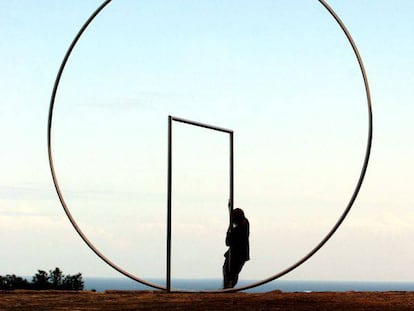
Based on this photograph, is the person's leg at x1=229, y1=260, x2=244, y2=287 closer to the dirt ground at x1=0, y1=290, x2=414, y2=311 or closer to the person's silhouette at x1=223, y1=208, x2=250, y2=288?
the person's silhouette at x1=223, y1=208, x2=250, y2=288

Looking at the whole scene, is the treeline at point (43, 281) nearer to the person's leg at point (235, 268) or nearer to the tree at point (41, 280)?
the tree at point (41, 280)

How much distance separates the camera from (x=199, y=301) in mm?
8617

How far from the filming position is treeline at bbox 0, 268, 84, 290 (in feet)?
44.3

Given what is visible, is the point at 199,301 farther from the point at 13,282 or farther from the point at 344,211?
the point at 13,282

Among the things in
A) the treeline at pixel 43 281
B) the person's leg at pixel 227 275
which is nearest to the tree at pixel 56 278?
the treeline at pixel 43 281

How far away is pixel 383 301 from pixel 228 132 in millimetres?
3023

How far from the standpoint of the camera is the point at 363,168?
941cm

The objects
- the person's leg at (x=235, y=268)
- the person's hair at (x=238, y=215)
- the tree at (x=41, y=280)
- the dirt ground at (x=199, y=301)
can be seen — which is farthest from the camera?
the tree at (x=41, y=280)

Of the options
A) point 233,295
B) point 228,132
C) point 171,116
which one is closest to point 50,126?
point 171,116

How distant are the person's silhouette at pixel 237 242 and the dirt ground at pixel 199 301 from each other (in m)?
1.20

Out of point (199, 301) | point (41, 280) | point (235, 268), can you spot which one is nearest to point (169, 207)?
point (235, 268)

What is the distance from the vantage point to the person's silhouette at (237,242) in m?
10.5

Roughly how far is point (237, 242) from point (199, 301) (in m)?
2.06

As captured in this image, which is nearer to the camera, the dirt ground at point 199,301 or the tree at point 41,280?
the dirt ground at point 199,301
